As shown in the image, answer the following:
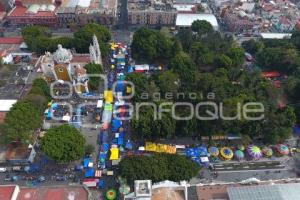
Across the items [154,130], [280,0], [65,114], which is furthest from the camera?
[280,0]

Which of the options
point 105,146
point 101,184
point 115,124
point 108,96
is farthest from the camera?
point 108,96

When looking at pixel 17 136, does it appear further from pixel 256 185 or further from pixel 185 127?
pixel 256 185

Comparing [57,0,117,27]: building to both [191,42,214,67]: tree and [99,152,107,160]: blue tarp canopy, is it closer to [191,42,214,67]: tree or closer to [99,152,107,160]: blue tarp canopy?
[191,42,214,67]: tree

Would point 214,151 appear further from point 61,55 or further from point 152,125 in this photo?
point 61,55

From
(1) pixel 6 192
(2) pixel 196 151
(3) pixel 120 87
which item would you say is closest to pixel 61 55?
(3) pixel 120 87

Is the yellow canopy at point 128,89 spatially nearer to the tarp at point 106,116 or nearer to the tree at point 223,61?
the tarp at point 106,116

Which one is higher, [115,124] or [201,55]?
[201,55]

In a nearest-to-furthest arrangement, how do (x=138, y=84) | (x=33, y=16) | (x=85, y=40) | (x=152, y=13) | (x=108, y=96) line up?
(x=138, y=84) → (x=108, y=96) → (x=85, y=40) → (x=33, y=16) → (x=152, y=13)

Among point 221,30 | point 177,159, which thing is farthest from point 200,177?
point 221,30
